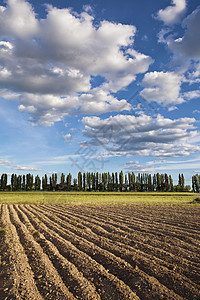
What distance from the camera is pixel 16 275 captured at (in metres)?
5.81

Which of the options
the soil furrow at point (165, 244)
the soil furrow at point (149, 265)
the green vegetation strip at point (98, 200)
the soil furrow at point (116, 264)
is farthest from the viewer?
the green vegetation strip at point (98, 200)

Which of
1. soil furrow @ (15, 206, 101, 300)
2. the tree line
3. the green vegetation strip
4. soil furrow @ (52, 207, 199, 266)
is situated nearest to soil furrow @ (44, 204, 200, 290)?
soil furrow @ (52, 207, 199, 266)

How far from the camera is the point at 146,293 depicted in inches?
192

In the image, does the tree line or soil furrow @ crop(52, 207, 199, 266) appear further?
the tree line

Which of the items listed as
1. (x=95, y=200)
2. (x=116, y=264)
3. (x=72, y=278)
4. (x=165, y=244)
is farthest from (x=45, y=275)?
(x=95, y=200)

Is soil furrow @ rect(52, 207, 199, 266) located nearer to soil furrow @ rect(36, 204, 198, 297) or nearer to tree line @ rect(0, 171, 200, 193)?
soil furrow @ rect(36, 204, 198, 297)

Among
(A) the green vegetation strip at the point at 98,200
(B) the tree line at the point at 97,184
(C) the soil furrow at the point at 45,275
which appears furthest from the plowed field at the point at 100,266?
(B) the tree line at the point at 97,184

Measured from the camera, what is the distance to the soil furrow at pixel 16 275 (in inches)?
193

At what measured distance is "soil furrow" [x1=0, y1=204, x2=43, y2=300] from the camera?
4.90m

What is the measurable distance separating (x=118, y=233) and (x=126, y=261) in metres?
3.71

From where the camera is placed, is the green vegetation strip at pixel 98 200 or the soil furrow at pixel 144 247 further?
the green vegetation strip at pixel 98 200

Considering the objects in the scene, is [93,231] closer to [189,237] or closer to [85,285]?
[189,237]

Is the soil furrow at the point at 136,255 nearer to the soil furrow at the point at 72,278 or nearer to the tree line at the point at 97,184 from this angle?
the soil furrow at the point at 72,278

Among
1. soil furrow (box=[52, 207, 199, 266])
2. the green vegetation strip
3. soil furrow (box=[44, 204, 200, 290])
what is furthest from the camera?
the green vegetation strip
